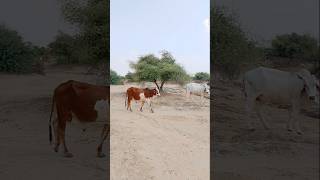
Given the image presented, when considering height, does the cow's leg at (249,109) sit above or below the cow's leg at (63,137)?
above

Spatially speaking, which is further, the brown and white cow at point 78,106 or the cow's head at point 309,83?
the brown and white cow at point 78,106

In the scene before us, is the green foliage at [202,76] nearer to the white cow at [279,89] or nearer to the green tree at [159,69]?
the green tree at [159,69]

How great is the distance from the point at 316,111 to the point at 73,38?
192cm

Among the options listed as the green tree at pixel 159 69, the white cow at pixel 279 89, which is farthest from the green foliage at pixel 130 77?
the white cow at pixel 279 89

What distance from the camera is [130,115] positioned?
3248 millimetres

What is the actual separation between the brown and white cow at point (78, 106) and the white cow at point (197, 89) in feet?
2.26

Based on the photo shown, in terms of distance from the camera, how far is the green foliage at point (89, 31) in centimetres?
311

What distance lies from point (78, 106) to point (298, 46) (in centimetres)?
172

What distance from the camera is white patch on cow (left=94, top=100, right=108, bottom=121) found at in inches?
123

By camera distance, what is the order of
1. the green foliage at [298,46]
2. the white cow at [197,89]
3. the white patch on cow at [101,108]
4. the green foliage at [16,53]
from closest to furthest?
the green foliage at [298,46] → the green foliage at [16,53] → the white patch on cow at [101,108] → the white cow at [197,89]

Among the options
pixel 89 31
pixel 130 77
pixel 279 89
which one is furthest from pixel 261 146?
pixel 89 31

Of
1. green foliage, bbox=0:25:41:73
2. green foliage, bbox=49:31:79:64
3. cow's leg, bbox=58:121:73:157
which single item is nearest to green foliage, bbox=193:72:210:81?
green foliage, bbox=49:31:79:64

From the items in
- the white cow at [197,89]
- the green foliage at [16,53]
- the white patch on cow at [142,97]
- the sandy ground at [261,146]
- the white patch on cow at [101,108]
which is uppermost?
the green foliage at [16,53]

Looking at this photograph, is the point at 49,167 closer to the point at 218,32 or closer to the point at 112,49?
the point at 112,49
